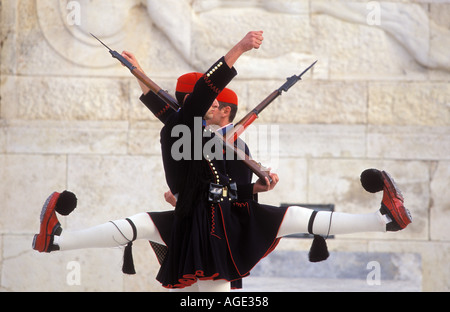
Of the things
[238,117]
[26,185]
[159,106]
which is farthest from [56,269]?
[159,106]

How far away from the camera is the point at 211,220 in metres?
4.55

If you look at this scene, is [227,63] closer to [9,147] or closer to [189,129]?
[189,129]

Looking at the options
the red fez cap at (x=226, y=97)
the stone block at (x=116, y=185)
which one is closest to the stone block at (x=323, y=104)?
the stone block at (x=116, y=185)

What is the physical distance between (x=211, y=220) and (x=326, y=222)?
2.20 ft

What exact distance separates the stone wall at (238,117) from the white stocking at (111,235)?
266 centimetres

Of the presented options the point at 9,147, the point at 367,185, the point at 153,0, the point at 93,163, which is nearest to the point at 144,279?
the point at 93,163

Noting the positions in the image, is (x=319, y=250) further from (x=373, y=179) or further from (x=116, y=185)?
(x=116, y=185)

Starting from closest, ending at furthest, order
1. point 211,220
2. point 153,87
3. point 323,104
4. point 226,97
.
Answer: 1. point 211,220
2. point 153,87
3. point 226,97
4. point 323,104

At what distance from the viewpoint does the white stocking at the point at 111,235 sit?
4.75 m

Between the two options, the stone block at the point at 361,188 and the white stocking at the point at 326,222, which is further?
the stone block at the point at 361,188

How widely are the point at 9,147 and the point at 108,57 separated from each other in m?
1.16

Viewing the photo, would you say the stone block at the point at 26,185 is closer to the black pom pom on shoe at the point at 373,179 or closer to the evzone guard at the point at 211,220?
the evzone guard at the point at 211,220

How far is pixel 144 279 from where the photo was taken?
24.5ft

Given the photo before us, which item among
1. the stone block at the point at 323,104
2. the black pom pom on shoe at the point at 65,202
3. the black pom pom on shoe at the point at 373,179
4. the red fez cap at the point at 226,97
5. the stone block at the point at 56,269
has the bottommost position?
the stone block at the point at 56,269
